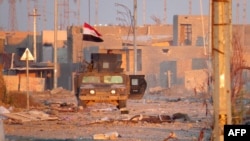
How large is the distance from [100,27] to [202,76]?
30179mm

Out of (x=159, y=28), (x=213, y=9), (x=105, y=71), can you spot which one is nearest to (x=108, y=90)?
(x=105, y=71)

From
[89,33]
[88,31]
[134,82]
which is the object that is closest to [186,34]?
[88,31]

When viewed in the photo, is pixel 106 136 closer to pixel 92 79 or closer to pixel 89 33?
pixel 92 79

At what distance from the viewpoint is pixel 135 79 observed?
4516cm

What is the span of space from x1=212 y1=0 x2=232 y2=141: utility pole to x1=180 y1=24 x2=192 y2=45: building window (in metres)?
86.9

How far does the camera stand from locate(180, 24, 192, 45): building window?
3907 inches

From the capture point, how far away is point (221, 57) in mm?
11703

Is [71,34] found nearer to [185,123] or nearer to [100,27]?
[100,27]

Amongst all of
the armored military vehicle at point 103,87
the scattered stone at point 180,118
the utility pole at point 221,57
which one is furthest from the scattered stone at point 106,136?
the armored military vehicle at point 103,87

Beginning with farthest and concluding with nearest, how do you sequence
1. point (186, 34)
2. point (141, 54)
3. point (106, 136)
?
1. point (186, 34)
2. point (141, 54)
3. point (106, 136)

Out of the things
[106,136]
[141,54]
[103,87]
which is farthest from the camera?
[141,54]

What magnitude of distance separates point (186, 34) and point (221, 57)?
89975 millimetres

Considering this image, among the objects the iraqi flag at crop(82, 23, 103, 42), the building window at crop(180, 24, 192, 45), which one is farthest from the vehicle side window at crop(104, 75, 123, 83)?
the building window at crop(180, 24, 192, 45)

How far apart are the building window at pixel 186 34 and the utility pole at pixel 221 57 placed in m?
86.9
